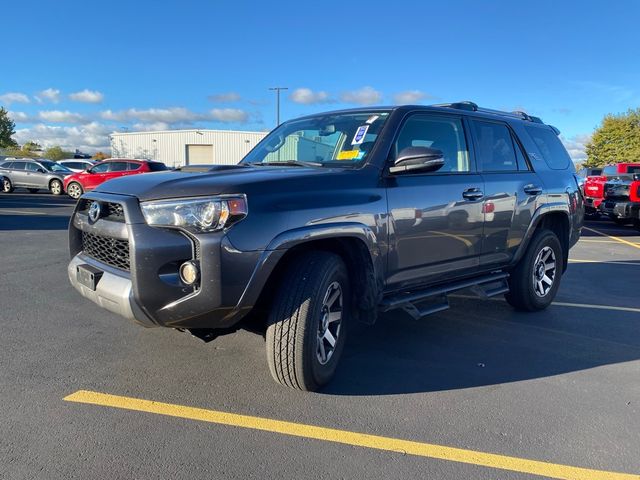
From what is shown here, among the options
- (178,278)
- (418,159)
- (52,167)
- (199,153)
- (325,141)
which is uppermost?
(199,153)

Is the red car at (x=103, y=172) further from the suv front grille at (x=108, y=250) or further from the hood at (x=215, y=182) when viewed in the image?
the hood at (x=215, y=182)

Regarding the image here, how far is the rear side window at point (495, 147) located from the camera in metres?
4.69

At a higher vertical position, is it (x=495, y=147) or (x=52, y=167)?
(x=495, y=147)

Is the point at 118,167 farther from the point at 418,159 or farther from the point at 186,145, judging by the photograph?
the point at 186,145

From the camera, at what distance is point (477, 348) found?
431 centimetres

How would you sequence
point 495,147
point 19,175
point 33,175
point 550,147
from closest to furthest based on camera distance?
point 495,147, point 550,147, point 33,175, point 19,175

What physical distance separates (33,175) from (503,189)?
24.2m

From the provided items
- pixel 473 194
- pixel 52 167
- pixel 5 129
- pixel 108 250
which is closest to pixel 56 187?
pixel 52 167

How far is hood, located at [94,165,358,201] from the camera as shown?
288cm

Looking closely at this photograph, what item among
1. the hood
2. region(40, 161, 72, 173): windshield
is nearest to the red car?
region(40, 161, 72, 173): windshield

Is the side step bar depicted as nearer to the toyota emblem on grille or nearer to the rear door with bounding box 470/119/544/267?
the rear door with bounding box 470/119/544/267

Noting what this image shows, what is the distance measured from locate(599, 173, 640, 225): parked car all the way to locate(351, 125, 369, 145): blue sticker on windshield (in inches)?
507

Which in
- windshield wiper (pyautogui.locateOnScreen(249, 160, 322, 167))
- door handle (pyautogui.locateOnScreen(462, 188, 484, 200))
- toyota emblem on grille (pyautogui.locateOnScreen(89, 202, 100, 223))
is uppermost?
windshield wiper (pyautogui.locateOnScreen(249, 160, 322, 167))

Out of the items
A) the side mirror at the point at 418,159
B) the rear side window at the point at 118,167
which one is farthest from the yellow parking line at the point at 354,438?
the rear side window at the point at 118,167
